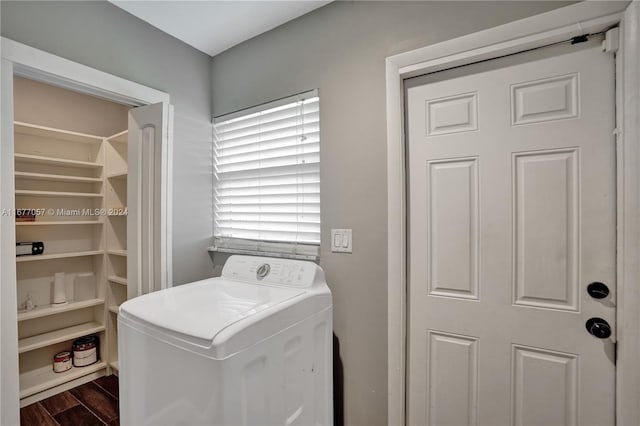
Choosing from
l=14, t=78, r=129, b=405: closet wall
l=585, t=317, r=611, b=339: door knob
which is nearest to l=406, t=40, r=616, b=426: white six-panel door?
l=585, t=317, r=611, b=339: door knob

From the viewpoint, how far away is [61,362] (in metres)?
2.42

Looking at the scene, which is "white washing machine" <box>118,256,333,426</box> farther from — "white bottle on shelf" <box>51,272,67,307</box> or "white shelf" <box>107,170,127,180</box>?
"white bottle on shelf" <box>51,272,67,307</box>

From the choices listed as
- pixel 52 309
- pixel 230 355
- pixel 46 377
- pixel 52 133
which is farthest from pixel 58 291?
pixel 230 355

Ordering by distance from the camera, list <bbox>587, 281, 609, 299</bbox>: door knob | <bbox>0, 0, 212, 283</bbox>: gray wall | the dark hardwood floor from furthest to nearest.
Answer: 1. the dark hardwood floor
2. <bbox>0, 0, 212, 283</bbox>: gray wall
3. <bbox>587, 281, 609, 299</bbox>: door knob

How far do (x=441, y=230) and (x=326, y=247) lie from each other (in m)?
0.59

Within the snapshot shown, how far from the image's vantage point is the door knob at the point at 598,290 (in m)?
1.09

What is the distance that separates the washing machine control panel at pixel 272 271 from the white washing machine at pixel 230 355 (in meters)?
0.01

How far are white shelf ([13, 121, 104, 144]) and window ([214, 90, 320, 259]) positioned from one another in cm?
126

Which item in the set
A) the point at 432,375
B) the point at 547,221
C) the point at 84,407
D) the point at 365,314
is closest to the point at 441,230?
the point at 547,221

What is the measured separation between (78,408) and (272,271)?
1.84 meters

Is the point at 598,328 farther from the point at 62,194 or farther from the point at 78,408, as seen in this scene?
the point at 62,194

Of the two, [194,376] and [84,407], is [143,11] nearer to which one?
[194,376]

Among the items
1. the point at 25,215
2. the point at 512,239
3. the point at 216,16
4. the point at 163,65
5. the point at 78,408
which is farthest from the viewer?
the point at 25,215

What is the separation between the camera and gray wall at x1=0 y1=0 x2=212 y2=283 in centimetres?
143
